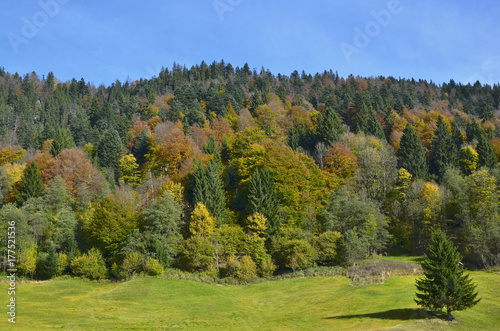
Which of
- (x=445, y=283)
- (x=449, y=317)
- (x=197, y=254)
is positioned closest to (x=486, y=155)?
(x=449, y=317)

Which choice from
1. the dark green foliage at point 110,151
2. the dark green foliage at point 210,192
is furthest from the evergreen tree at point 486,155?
the dark green foliage at point 110,151

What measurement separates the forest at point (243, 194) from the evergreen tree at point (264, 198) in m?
0.24

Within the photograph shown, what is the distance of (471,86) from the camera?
167 m

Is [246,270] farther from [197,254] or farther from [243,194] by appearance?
[243,194]

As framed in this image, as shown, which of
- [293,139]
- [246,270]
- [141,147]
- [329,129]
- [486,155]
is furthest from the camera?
[293,139]

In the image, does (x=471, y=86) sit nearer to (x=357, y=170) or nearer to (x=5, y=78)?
(x=357, y=170)

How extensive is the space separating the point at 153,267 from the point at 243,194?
79.1 feet

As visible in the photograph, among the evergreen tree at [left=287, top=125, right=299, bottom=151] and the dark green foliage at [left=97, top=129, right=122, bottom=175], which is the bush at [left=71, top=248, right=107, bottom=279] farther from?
the evergreen tree at [left=287, top=125, right=299, bottom=151]

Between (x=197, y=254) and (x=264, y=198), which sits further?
(x=264, y=198)

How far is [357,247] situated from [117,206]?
41425mm

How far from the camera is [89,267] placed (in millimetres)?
61000

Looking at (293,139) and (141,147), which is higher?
(293,139)

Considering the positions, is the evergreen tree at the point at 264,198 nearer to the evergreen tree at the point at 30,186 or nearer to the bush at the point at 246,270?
the bush at the point at 246,270

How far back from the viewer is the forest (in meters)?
61.4
